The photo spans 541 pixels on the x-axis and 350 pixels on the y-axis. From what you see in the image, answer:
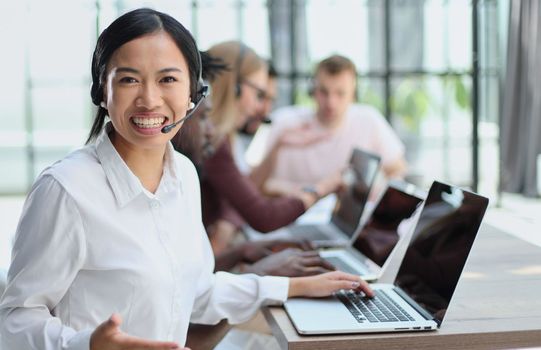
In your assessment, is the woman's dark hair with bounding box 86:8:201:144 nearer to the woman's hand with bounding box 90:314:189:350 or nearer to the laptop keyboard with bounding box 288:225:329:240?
the woman's hand with bounding box 90:314:189:350

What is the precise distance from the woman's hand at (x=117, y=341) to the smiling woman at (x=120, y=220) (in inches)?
1.2

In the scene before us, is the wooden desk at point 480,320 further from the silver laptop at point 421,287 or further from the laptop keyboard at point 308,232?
the laptop keyboard at point 308,232

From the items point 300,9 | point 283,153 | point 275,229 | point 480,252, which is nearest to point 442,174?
point 300,9

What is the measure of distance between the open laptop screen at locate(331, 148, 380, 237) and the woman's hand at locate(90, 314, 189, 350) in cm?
155

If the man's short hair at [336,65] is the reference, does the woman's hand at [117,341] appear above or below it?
below

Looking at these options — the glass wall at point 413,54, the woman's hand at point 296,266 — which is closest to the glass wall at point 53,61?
the glass wall at point 413,54

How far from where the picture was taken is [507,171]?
23.3ft

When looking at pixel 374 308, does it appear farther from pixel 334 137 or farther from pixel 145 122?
pixel 334 137

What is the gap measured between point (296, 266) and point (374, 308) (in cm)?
30

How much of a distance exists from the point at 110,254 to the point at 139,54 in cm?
37

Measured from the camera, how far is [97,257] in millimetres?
1368

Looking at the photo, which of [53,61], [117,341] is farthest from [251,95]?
[53,61]

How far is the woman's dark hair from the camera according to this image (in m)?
1.44

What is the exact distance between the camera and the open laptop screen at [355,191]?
8.74 feet
